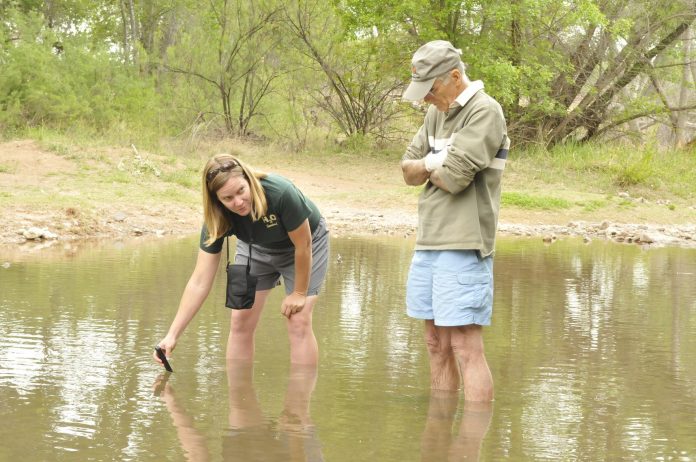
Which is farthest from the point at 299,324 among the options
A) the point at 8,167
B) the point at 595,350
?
the point at 8,167

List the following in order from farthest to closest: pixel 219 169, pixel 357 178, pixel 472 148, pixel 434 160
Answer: pixel 357 178 < pixel 219 169 < pixel 434 160 < pixel 472 148

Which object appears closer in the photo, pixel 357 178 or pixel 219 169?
pixel 219 169

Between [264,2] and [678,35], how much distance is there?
8536 millimetres

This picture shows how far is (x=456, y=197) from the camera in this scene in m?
4.35

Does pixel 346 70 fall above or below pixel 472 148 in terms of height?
above

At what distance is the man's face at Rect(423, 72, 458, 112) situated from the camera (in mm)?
4332

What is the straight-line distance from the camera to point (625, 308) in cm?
802

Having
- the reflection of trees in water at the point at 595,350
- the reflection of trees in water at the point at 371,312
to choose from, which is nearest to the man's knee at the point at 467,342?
the reflection of trees in water at the point at 595,350

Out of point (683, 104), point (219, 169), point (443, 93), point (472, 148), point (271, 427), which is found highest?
point (683, 104)

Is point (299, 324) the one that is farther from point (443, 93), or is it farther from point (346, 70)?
point (346, 70)

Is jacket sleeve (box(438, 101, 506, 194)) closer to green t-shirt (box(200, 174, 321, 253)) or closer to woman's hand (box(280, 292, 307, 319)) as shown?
green t-shirt (box(200, 174, 321, 253))

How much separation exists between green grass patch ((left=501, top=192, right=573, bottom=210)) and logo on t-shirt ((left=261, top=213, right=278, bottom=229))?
1142 cm

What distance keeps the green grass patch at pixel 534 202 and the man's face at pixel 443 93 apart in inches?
459

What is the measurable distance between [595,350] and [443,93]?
8.49ft
